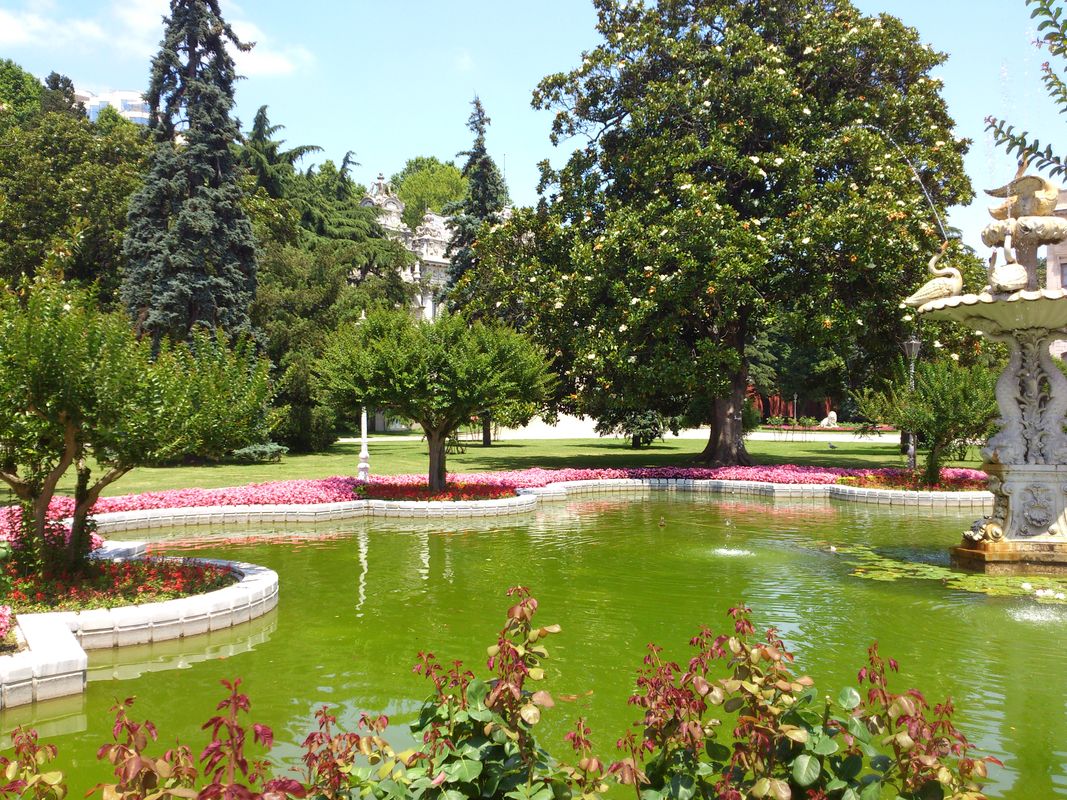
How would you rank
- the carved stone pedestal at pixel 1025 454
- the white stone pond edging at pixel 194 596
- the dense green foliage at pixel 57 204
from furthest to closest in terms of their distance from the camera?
the dense green foliage at pixel 57 204 < the carved stone pedestal at pixel 1025 454 < the white stone pond edging at pixel 194 596

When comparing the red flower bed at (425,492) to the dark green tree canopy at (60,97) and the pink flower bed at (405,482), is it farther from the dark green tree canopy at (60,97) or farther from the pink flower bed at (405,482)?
the dark green tree canopy at (60,97)

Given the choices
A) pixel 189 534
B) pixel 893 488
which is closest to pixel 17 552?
pixel 189 534

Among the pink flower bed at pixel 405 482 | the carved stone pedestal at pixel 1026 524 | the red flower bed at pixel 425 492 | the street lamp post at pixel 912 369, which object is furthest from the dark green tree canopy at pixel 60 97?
the carved stone pedestal at pixel 1026 524

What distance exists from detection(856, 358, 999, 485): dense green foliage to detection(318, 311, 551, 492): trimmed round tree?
913 centimetres

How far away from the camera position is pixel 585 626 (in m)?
8.59

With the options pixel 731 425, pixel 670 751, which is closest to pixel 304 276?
pixel 731 425

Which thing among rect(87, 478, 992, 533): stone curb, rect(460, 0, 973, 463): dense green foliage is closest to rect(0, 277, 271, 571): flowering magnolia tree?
rect(87, 478, 992, 533): stone curb

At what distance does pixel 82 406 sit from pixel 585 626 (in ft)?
18.9

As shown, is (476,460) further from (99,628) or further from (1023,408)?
(99,628)

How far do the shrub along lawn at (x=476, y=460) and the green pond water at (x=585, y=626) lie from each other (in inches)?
353

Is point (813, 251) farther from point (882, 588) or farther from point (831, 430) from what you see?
point (831, 430)

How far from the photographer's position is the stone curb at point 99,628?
6.46 metres

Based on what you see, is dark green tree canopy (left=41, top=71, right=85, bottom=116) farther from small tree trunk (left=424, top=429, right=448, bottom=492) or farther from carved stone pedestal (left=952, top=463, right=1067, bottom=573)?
carved stone pedestal (left=952, top=463, right=1067, bottom=573)

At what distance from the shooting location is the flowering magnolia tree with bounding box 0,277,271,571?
8.39m
